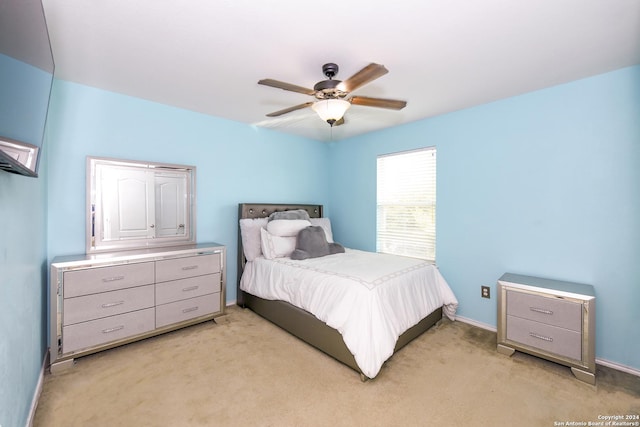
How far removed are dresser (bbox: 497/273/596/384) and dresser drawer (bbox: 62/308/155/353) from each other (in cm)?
318

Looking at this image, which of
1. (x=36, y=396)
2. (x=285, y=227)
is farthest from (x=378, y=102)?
(x=36, y=396)

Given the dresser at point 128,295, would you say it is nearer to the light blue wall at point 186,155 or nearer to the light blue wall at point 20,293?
the light blue wall at point 20,293

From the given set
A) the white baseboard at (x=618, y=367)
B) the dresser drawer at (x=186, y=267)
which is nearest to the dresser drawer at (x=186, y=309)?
the dresser drawer at (x=186, y=267)

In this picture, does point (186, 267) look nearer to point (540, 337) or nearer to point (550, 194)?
point (540, 337)

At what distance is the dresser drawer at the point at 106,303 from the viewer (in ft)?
7.09

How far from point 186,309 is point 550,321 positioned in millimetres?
3235

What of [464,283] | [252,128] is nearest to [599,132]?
[464,283]

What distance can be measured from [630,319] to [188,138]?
4.44m

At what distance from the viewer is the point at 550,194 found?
2.53 metres

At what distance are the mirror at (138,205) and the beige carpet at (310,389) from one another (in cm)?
103

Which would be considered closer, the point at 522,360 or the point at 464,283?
the point at 522,360

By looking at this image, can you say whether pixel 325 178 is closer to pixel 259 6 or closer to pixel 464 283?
pixel 464 283

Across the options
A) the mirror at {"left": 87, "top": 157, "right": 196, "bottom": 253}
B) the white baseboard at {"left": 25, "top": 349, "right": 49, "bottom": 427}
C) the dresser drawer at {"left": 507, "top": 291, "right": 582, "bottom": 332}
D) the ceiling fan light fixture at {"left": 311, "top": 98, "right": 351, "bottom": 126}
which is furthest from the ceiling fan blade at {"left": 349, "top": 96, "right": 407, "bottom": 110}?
the white baseboard at {"left": 25, "top": 349, "right": 49, "bottom": 427}

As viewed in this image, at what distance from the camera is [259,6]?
1529mm
